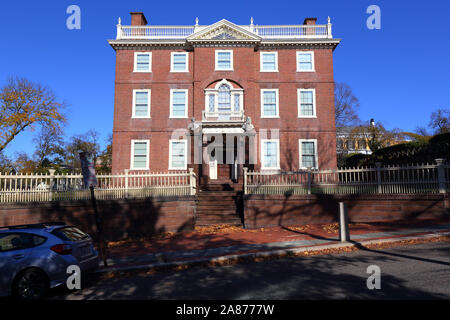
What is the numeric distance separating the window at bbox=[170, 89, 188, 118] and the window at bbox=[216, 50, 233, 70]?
3034 millimetres

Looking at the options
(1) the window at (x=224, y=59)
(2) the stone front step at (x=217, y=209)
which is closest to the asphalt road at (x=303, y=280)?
(2) the stone front step at (x=217, y=209)

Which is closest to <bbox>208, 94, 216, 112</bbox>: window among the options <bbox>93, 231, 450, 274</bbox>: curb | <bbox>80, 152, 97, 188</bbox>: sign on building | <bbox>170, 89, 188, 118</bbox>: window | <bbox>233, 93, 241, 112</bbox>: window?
<bbox>233, 93, 241, 112</bbox>: window

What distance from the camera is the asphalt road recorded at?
17.7 feet

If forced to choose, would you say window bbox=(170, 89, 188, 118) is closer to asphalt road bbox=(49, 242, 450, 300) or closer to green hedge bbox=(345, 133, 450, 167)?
green hedge bbox=(345, 133, 450, 167)

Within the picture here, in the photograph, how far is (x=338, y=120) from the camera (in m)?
43.2

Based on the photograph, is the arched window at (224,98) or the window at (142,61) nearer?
the arched window at (224,98)

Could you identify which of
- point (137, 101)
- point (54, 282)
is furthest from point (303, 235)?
point (137, 101)

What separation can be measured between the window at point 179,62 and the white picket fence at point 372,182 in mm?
11232

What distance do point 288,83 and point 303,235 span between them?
13.5 metres

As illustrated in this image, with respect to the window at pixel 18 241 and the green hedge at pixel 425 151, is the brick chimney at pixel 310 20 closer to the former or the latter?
the green hedge at pixel 425 151

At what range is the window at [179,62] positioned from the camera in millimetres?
21594

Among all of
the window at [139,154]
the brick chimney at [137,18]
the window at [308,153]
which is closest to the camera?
the window at [139,154]

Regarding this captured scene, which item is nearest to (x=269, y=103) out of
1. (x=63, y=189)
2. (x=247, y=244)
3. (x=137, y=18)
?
(x=137, y=18)

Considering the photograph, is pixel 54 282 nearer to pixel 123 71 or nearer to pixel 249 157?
pixel 249 157
